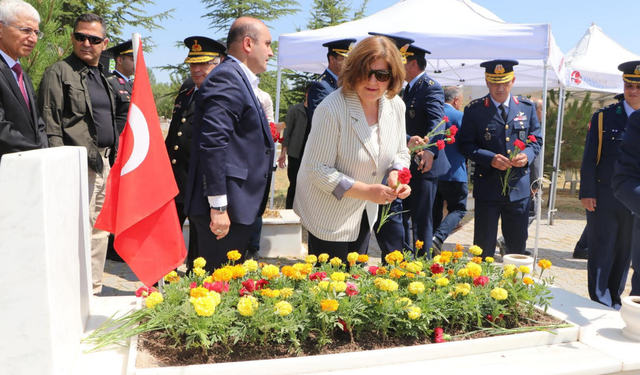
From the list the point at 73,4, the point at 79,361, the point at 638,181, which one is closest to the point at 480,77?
the point at 73,4

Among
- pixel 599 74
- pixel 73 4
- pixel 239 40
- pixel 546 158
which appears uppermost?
pixel 73 4

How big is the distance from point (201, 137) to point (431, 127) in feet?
8.31

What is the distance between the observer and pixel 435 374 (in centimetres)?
179

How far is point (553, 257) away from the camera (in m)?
6.83

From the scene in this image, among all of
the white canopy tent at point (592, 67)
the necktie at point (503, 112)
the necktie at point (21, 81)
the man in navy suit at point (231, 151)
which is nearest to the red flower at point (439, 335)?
the man in navy suit at point (231, 151)

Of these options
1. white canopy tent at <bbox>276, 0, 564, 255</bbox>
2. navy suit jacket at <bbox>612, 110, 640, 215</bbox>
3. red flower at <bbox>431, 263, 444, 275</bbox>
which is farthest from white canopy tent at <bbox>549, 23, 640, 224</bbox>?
red flower at <bbox>431, 263, 444, 275</bbox>

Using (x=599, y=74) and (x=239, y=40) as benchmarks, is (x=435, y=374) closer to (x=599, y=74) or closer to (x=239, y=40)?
(x=239, y=40)

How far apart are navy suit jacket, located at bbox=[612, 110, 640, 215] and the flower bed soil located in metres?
1.13

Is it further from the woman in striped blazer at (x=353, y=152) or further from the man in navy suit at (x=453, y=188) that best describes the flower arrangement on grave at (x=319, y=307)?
the man in navy suit at (x=453, y=188)

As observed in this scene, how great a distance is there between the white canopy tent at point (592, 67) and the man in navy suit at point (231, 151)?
299 inches

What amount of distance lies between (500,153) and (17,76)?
3805mm

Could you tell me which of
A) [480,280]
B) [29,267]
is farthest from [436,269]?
[29,267]

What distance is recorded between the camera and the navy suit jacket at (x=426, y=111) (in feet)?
15.1

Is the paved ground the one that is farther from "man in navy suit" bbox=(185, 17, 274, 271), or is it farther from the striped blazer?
the striped blazer
